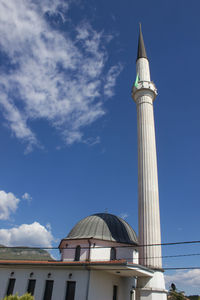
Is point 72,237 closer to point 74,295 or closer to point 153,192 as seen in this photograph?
point 74,295

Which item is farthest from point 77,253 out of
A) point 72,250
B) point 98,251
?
point 98,251

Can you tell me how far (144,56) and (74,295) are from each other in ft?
87.8

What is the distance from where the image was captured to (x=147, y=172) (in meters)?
22.8

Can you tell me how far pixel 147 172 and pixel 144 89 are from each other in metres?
9.61

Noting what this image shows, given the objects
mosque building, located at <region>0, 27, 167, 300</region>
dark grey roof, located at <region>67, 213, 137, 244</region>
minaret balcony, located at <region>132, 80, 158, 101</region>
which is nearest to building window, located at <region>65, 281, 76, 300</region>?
mosque building, located at <region>0, 27, 167, 300</region>

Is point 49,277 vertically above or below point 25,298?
above

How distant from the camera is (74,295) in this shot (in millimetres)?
16750

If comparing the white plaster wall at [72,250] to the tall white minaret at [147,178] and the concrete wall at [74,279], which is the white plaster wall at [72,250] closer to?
the concrete wall at [74,279]

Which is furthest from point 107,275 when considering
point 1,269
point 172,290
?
point 172,290

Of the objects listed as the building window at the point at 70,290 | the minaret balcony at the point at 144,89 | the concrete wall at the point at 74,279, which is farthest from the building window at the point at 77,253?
the minaret balcony at the point at 144,89

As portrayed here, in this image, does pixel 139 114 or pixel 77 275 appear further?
pixel 139 114

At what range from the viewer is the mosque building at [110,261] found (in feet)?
56.1

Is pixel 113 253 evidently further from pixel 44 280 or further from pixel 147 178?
pixel 147 178

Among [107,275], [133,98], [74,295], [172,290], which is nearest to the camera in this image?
[74,295]
